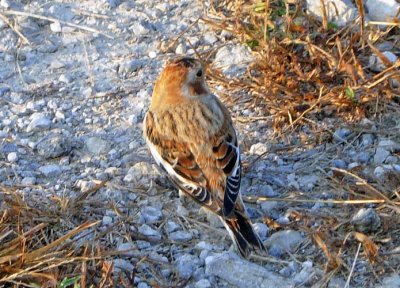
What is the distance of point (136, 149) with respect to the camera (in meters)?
6.44

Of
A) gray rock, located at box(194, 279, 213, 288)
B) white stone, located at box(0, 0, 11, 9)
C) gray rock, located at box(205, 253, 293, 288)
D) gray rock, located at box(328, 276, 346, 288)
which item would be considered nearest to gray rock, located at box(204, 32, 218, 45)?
white stone, located at box(0, 0, 11, 9)

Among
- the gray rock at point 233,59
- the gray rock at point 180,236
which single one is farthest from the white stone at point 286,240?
the gray rock at point 233,59

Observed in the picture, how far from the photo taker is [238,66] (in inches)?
275

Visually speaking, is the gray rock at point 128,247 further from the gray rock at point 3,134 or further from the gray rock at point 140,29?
the gray rock at point 140,29

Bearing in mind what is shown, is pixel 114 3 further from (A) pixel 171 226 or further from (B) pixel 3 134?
(A) pixel 171 226

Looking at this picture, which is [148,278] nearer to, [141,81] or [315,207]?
[315,207]

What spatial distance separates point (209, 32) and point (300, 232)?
226cm

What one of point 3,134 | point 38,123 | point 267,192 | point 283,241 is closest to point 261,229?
point 283,241

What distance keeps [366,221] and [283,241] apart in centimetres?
47

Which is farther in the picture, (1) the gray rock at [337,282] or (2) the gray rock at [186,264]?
(2) the gray rock at [186,264]

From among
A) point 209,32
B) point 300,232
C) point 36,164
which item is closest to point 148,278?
point 300,232

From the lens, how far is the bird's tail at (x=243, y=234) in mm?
5359

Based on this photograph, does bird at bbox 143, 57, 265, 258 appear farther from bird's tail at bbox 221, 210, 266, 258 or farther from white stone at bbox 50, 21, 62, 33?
white stone at bbox 50, 21, 62, 33

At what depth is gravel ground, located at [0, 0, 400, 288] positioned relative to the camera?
17.7 ft
